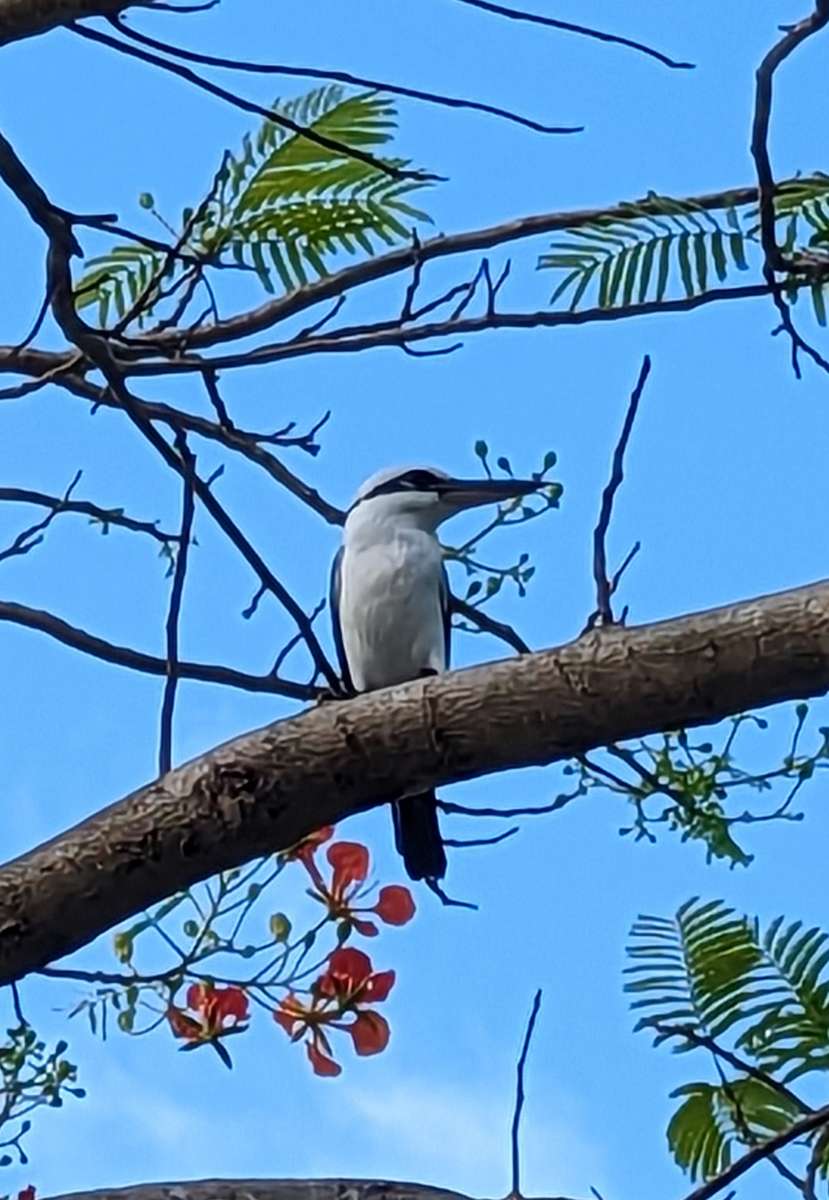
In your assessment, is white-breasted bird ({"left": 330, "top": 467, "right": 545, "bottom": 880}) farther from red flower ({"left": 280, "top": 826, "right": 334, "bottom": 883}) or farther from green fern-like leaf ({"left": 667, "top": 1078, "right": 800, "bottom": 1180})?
green fern-like leaf ({"left": 667, "top": 1078, "right": 800, "bottom": 1180})

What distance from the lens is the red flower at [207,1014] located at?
6.74 feet

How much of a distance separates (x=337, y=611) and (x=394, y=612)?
239 mm

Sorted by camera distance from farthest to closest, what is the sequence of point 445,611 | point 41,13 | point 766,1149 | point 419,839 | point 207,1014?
1. point 445,611
2. point 419,839
3. point 207,1014
4. point 41,13
5. point 766,1149

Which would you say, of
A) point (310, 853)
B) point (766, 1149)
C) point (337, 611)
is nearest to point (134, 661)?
point (310, 853)

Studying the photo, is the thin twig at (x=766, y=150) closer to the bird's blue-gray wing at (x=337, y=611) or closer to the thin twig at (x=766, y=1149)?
the thin twig at (x=766, y=1149)

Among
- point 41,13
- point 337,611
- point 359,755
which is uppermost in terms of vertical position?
point 337,611

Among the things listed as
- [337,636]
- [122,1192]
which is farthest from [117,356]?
[337,636]

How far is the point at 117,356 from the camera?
226cm

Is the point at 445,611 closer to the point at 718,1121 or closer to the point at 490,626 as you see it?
the point at 490,626

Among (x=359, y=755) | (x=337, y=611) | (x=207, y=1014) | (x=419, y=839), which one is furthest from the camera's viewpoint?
(x=337, y=611)

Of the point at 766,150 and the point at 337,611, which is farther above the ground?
the point at 337,611

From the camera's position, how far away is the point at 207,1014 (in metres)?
2.07

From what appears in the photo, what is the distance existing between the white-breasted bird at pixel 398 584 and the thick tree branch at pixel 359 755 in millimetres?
2129

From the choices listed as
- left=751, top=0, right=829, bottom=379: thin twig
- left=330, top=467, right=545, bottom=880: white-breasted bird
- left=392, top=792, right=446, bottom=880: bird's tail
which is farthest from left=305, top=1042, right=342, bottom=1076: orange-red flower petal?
left=330, top=467, right=545, bottom=880: white-breasted bird
